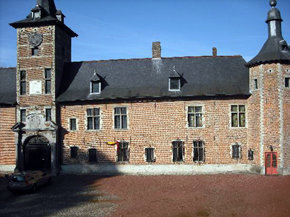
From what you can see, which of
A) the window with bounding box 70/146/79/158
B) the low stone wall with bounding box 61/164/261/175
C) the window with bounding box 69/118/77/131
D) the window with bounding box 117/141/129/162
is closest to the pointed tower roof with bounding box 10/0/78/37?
the window with bounding box 69/118/77/131

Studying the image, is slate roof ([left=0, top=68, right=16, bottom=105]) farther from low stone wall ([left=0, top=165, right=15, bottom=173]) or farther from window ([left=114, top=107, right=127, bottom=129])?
window ([left=114, top=107, right=127, bottom=129])

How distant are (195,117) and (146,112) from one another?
3.76m

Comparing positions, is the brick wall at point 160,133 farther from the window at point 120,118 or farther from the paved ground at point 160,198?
the paved ground at point 160,198

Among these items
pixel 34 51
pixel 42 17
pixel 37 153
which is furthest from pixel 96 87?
pixel 42 17

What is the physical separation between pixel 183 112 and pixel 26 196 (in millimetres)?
12159

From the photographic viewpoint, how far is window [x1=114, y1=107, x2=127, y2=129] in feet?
75.5

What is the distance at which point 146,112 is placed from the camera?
22750 millimetres

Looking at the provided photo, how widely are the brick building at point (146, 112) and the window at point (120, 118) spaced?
78 mm

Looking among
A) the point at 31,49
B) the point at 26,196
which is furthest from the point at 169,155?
the point at 31,49

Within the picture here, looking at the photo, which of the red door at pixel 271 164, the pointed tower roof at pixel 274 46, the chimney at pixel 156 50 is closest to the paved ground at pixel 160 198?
the red door at pixel 271 164

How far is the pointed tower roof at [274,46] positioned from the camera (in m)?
20.6

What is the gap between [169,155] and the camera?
2227 cm

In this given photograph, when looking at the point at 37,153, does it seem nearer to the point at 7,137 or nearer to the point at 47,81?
the point at 7,137

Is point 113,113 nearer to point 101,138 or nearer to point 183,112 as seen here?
point 101,138
